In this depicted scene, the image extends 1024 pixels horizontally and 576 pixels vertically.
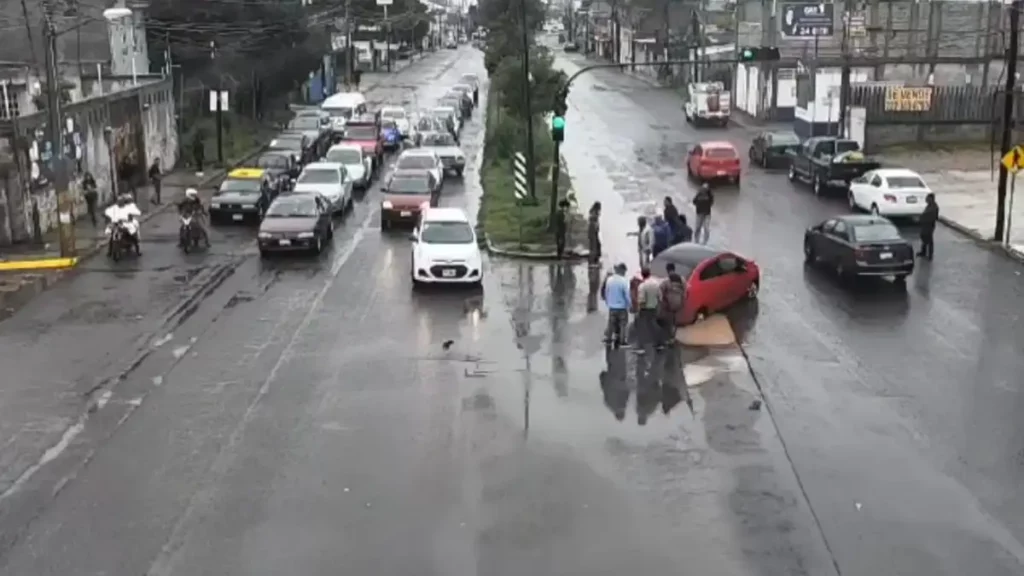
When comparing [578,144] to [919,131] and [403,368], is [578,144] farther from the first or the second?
[403,368]

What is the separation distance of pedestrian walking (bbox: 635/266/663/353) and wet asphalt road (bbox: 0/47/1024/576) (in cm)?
63

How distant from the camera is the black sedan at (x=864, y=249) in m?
24.0

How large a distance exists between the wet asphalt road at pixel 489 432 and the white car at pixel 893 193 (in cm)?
610

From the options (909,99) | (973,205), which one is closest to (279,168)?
(973,205)

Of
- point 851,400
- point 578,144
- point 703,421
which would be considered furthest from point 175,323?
point 578,144

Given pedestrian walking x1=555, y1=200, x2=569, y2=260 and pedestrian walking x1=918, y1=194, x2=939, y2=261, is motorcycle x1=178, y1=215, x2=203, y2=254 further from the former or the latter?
pedestrian walking x1=918, y1=194, x2=939, y2=261

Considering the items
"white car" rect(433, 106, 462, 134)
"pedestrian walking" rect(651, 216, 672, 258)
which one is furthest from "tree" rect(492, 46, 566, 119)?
"pedestrian walking" rect(651, 216, 672, 258)

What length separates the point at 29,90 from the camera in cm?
4138

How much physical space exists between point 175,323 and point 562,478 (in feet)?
34.9

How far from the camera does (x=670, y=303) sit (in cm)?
1956

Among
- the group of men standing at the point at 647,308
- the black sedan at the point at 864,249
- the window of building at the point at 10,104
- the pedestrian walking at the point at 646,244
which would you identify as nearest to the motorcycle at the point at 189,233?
the window of building at the point at 10,104

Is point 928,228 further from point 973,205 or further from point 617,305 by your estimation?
point 617,305

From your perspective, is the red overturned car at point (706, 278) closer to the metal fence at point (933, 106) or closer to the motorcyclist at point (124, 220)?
the motorcyclist at point (124, 220)

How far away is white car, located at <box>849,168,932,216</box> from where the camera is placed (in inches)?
1273
